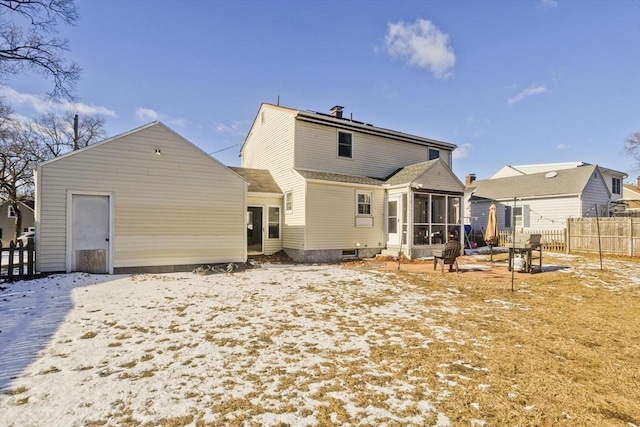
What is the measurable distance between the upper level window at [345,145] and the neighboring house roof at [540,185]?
1632cm

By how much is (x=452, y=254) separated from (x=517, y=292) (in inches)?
124

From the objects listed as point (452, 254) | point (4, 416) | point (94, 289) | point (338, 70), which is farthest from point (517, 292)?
point (338, 70)

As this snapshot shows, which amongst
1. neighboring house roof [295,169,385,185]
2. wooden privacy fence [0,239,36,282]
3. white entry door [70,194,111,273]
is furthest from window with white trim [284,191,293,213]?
wooden privacy fence [0,239,36,282]

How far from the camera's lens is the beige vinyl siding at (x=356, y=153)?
52.1 feet

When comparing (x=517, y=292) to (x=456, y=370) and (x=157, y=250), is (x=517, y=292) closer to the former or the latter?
(x=456, y=370)

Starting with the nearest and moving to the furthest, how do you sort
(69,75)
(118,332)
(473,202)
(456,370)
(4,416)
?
(4,416) < (456,370) < (118,332) < (69,75) < (473,202)

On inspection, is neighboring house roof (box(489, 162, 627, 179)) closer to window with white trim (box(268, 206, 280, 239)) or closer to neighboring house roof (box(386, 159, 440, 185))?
neighboring house roof (box(386, 159, 440, 185))

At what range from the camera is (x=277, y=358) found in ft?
14.5

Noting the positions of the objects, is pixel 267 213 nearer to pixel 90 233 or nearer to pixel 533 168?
pixel 90 233

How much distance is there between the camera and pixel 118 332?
539 centimetres

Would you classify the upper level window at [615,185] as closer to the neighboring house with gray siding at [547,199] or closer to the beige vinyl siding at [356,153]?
the neighboring house with gray siding at [547,199]

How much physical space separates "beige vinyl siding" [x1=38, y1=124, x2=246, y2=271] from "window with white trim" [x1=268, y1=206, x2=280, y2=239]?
12.4ft

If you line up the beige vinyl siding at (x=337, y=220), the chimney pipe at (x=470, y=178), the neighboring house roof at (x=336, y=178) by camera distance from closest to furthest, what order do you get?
the beige vinyl siding at (x=337, y=220) < the neighboring house roof at (x=336, y=178) < the chimney pipe at (x=470, y=178)

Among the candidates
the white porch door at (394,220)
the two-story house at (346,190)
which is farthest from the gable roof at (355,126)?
the white porch door at (394,220)
